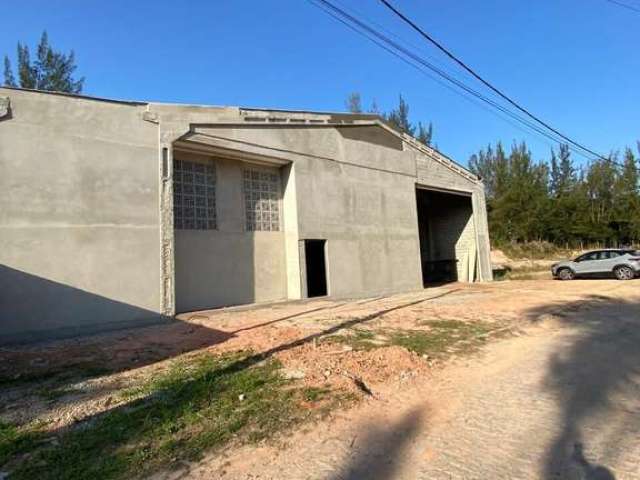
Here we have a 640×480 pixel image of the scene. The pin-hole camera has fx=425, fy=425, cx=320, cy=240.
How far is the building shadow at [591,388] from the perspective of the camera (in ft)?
10.9

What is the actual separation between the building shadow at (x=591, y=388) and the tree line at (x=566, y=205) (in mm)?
37698

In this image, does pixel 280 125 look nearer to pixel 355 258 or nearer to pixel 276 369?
pixel 355 258

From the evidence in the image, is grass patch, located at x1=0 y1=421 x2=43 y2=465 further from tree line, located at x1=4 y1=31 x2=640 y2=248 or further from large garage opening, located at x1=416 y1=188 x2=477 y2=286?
tree line, located at x1=4 y1=31 x2=640 y2=248

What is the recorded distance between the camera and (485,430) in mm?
3924

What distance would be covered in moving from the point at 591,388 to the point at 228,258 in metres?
10.4

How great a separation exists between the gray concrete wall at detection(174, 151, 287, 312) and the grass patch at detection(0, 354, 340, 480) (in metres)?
6.82

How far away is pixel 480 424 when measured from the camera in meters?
4.07

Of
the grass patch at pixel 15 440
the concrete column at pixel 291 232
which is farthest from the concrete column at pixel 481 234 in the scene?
the grass patch at pixel 15 440

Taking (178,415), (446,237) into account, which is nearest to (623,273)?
(446,237)

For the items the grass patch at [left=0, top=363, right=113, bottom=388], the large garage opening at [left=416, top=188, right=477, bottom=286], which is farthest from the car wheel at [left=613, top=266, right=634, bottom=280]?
the grass patch at [left=0, top=363, right=113, bottom=388]

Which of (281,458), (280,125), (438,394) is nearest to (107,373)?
(281,458)

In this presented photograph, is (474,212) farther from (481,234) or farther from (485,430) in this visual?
(485,430)

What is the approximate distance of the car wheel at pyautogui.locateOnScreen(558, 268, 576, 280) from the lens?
834 inches

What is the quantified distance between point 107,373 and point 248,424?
3115mm
